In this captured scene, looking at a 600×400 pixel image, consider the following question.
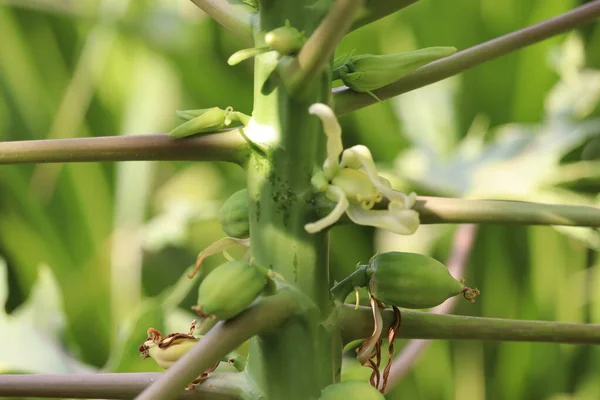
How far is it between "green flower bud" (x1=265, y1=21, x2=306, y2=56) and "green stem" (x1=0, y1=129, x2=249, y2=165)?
2.4 inches

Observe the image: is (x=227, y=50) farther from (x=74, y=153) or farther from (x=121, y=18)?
(x=74, y=153)

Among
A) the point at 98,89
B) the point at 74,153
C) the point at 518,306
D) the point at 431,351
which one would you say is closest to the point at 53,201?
the point at 98,89

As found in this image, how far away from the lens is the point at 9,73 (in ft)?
5.66

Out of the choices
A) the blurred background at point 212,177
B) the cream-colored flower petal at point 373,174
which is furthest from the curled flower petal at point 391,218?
the blurred background at point 212,177

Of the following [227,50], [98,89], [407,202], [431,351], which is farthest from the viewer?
[98,89]

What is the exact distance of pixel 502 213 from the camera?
388 millimetres

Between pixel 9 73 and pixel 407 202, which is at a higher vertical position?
pixel 9 73

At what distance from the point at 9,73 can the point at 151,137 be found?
149 centimetres

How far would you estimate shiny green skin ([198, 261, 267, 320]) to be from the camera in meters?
0.34

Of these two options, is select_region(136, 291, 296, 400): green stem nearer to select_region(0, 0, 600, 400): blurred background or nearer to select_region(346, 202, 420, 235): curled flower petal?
select_region(346, 202, 420, 235): curled flower petal

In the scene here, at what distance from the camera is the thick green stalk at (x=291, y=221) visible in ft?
1.31

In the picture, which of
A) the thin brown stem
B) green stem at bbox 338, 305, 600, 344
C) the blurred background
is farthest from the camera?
the blurred background

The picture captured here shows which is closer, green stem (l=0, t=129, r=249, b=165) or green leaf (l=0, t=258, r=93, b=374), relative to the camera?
green stem (l=0, t=129, r=249, b=165)

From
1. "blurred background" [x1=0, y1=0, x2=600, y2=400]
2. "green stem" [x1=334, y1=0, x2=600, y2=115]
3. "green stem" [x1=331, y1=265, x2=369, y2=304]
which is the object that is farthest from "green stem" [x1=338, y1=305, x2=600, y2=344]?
"blurred background" [x1=0, y1=0, x2=600, y2=400]
